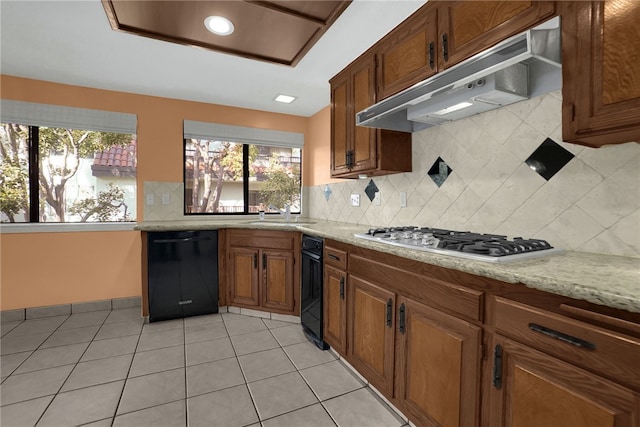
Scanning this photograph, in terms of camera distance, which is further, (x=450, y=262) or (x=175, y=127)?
(x=175, y=127)

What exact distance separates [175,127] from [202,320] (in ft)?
7.09

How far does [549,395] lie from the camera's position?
2.96 ft

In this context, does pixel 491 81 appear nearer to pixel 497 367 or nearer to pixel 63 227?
pixel 497 367

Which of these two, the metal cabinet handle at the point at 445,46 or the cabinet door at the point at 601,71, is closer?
the cabinet door at the point at 601,71

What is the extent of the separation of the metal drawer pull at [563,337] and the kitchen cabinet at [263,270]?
6.78 ft

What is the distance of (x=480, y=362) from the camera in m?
1.11

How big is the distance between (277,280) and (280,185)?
5.20ft

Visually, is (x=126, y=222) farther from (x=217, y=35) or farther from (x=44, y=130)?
(x=217, y=35)

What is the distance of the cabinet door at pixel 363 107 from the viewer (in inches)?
87.9

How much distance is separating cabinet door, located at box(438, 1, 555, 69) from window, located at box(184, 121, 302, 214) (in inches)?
102

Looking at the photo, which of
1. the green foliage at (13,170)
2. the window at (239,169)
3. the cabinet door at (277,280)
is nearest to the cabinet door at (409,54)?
the cabinet door at (277,280)

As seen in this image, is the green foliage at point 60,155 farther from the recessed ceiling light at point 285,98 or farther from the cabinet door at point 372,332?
the cabinet door at point 372,332

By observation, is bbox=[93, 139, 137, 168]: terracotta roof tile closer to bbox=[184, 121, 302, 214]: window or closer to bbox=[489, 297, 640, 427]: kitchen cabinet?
bbox=[184, 121, 302, 214]: window

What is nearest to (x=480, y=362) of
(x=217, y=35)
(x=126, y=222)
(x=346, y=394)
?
(x=346, y=394)
